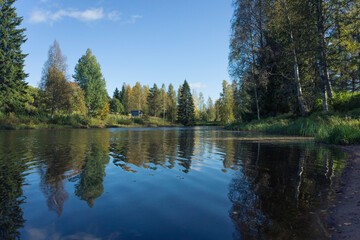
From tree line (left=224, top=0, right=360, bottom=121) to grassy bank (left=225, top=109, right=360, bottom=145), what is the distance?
5.40 feet

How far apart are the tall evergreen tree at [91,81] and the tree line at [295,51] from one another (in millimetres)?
31747

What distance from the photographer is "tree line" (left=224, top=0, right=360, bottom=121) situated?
48.3 feet

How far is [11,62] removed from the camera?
95.7 ft

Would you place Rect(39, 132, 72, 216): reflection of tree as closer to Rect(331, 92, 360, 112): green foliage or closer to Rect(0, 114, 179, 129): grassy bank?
Rect(331, 92, 360, 112): green foliage

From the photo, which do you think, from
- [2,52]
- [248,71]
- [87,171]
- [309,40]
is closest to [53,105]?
[2,52]

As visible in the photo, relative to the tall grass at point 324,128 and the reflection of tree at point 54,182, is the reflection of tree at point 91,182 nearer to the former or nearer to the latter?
the reflection of tree at point 54,182

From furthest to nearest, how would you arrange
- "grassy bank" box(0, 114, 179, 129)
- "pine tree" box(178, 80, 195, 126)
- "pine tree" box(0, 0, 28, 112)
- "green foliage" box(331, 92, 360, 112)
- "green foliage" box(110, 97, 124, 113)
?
"green foliage" box(110, 97, 124, 113) → "pine tree" box(178, 80, 195, 126) → "pine tree" box(0, 0, 28, 112) → "grassy bank" box(0, 114, 179, 129) → "green foliage" box(331, 92, 360, 112)

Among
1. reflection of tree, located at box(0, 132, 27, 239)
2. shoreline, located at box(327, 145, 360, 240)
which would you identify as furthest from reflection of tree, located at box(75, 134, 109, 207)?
shoreline, located at box(327, 145, 360, 240)

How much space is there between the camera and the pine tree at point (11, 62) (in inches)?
1104

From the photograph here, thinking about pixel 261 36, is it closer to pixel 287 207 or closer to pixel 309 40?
pixel 309 40

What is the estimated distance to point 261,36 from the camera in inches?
886

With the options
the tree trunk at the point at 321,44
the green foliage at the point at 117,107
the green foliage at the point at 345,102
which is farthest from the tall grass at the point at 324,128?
the green foliage at the point at 117,107

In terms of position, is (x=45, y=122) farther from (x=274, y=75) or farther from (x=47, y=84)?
(x=274, y=75)

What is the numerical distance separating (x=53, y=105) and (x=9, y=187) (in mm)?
34809
